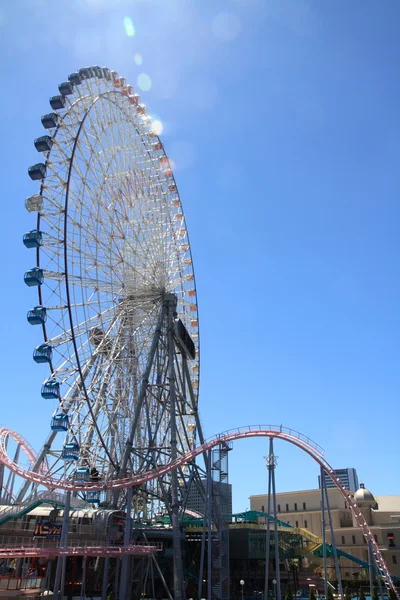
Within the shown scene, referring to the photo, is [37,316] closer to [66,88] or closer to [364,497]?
[66,88]

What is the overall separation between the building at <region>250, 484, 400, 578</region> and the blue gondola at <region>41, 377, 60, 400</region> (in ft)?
135

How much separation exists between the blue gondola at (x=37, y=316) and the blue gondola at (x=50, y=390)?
449 cm

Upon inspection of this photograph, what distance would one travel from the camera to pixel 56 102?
132 ft

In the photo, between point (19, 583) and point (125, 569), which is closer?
point (19, 583)

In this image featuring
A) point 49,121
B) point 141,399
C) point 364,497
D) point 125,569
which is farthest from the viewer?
point 364,497

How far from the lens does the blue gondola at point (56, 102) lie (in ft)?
132

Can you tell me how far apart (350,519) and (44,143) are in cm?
7653

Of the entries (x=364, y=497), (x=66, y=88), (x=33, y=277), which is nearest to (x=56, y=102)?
(x=66, y=88)

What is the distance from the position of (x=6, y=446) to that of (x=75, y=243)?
1807cm

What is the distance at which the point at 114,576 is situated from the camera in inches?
1644

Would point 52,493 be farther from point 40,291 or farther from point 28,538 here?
point 40,291

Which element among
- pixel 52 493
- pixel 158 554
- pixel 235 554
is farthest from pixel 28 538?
pixel 235 554

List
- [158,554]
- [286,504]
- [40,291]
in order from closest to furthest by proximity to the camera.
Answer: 1. [40,291]
2. [158,554]
3. [286,504]

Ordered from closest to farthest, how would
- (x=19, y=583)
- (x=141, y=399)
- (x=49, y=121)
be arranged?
1. (x=19, y=583)
2. (x=49, y=121)
3. (x=141, y=399)
